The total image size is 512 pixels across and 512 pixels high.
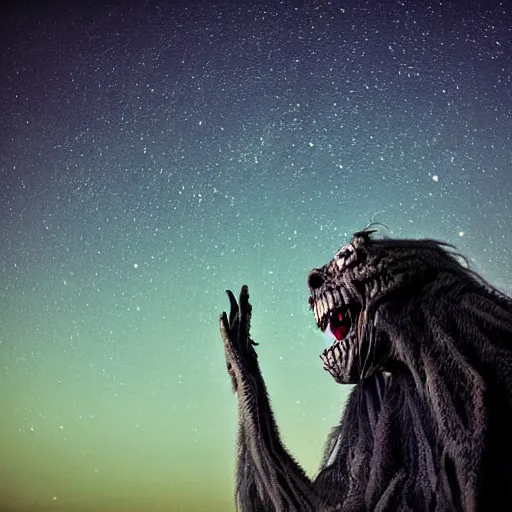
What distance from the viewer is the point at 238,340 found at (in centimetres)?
188

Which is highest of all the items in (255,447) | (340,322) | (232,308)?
(232,308)

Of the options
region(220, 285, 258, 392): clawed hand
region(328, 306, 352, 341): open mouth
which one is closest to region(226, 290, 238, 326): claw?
region(220, 285, 258, 392): clawed hand

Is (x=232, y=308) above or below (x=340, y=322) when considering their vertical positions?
above

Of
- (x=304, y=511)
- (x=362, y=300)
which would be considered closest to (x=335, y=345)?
(x=362, y=300)

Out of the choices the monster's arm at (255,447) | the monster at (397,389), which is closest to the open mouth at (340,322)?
the monster at (397,389)

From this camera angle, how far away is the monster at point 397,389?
1474mm

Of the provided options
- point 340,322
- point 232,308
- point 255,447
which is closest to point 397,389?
point 340,322

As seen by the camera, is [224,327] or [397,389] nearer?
[397,389]

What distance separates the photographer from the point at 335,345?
1.74 meters

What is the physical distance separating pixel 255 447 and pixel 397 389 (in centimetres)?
37

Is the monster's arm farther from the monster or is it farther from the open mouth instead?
the open mouth

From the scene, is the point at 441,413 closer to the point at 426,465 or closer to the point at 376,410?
the point at 426,465

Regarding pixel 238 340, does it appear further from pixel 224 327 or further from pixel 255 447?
pixel 255 447

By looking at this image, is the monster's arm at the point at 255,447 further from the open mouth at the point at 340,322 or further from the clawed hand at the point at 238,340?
the open mouth at the point at 340,322
